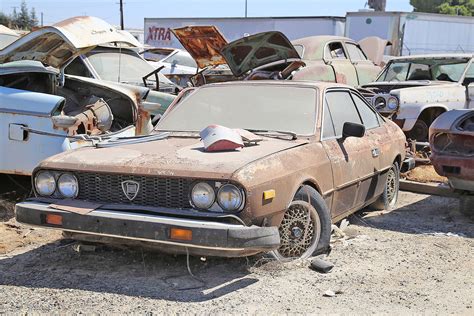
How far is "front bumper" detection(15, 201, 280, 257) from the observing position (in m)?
3.75

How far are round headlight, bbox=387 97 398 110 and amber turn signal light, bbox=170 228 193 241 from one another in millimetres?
5208

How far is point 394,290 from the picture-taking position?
13.4ft

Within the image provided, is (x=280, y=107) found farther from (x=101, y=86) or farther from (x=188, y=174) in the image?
(x=101, y=86)

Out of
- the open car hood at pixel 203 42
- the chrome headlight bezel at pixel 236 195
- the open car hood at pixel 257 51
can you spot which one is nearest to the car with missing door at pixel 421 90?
the open car hood at pixel 257 51

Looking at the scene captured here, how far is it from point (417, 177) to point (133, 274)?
16.4ft

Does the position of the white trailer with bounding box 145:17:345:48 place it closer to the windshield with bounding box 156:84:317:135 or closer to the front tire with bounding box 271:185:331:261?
the windshield with bounding box 156:84:317:135

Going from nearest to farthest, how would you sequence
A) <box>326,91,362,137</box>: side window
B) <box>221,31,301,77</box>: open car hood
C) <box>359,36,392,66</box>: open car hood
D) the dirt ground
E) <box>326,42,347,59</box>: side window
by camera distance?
<box>326,91,362,137</box>: side window < the dirt ground < <box>221,31,301,77</box>: open car hood < <box>326,42,347,59</box>: side window < <box>359,36,392,66</box>: open car hood

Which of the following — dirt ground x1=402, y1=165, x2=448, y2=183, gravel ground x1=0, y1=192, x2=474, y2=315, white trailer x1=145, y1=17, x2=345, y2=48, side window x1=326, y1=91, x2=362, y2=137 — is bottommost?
dirt ground x1=402, y1=165, x2=448, y2=183

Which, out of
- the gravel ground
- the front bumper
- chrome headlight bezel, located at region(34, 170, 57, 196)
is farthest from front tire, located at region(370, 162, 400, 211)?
chrome headlight bezel, located at region(34, 170, 57, 196)

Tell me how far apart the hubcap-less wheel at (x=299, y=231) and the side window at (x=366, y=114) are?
178cm

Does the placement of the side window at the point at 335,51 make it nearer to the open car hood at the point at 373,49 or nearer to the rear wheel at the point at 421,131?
the rear wheel at the point at 421,131

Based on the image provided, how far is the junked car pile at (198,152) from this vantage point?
3936 millimetres

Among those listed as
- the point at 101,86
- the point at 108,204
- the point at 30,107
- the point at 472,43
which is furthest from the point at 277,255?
the point at 472,43

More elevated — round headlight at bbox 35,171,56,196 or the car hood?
the car hood
